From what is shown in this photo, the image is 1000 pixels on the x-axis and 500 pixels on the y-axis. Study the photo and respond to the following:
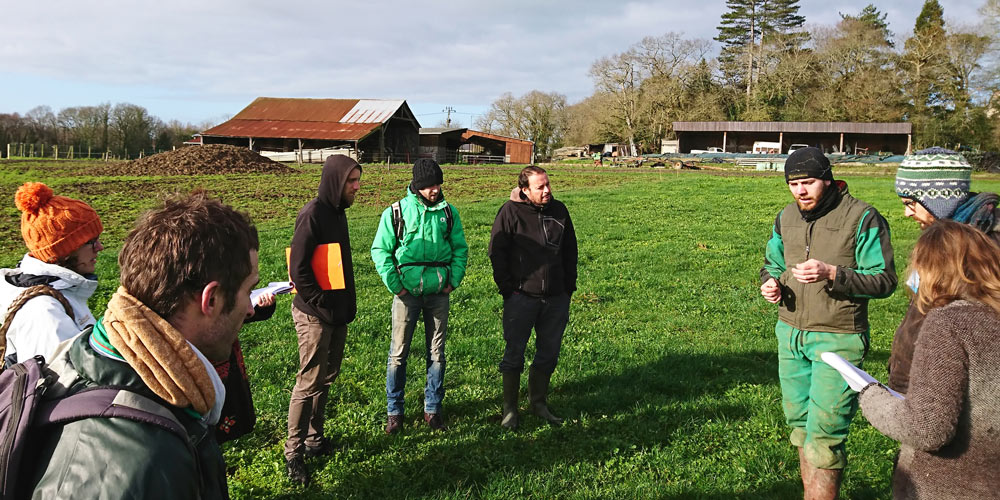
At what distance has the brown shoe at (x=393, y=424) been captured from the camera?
188 inches

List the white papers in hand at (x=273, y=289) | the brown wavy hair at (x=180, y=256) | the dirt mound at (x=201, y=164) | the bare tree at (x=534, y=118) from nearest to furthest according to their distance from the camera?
1. the brown wavy hair at (x=180, y=256)
2. the white papers in hand at (x=273, y=289)
3. the dirt mound at (x=201, y=164)
4. the bare tree at (x=534, y=118)

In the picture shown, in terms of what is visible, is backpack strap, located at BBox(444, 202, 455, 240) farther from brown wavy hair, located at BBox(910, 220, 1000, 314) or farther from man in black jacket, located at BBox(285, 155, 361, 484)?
brown wavy hair, located at BBox(910, 220, 1000, 314)

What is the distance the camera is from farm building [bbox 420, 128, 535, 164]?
55.5 m

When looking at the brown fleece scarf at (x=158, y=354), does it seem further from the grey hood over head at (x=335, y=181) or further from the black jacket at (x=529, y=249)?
the black jacket at (x=529, y=249)

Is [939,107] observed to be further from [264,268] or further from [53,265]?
[53,265]

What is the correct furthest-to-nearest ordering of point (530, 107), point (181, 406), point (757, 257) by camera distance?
point (530, 107), point (757, 257), point (181, 406)

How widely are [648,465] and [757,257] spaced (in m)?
8.91

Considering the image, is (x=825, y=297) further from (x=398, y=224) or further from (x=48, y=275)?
(x=48, y=275)

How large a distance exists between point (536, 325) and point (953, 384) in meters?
Result: 3.27

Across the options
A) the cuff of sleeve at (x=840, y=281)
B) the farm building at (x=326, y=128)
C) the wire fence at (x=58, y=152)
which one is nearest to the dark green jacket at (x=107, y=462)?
the cuff of sleeve at (x=840, y=281)

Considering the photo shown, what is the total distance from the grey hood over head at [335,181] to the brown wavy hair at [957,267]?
3430 mm

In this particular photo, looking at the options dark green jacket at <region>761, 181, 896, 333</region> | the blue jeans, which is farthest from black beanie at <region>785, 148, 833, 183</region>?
the blue jeans

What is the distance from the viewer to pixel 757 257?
1220 centimetres

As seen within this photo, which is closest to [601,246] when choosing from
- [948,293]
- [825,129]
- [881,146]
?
[948,293]
